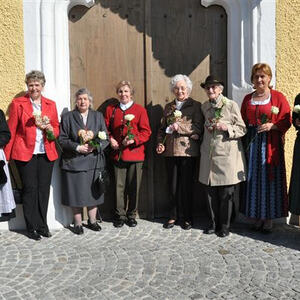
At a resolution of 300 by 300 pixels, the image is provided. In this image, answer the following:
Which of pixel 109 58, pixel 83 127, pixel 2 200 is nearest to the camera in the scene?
pixel 2 200

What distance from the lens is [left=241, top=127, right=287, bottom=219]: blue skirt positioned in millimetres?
4781

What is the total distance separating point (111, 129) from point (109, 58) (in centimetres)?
90

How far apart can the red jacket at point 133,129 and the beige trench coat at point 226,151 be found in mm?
746

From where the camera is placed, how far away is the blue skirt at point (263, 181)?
15.7 ft

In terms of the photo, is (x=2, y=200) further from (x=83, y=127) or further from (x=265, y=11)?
(x=265, y=11)

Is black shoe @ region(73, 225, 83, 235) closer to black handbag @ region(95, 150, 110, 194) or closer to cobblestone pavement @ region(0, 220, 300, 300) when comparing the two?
cobblestone pavement @ region(0, 220, 300, 300)

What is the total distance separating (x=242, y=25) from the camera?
5.19 metres

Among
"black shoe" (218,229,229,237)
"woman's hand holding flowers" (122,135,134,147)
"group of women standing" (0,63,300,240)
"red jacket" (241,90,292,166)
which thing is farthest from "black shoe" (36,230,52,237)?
"red jacket" (241,90,292,166)

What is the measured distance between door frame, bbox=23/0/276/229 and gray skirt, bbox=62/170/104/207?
26 centimetres

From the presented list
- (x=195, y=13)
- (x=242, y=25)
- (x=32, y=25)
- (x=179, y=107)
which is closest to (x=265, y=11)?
(x=242, y=25)

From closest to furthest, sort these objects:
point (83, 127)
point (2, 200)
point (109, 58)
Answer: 1. point (2, 200)
2. point (83, 127)
3. point (109, 58)

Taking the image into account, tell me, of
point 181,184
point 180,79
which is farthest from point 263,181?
point 180,79

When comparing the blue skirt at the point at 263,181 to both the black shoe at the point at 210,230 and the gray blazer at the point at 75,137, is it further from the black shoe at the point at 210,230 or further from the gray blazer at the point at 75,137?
the gray blazer at the point at 75,137

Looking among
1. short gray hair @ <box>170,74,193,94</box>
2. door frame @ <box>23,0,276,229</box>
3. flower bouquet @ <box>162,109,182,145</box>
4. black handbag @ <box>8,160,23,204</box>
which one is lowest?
black handbag @ <box>8,160,23,204</box>
